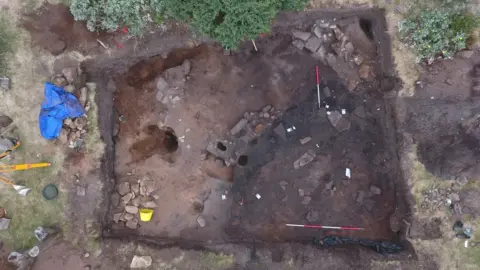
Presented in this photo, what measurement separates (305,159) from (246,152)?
1.85 meters

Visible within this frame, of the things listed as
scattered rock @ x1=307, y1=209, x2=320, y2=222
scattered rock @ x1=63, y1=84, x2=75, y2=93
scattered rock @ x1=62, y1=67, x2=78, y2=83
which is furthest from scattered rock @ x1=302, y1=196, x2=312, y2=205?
scattered rock @ x1=62, y1=67, x2=78, y2=83

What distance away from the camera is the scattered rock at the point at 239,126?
1066 cm

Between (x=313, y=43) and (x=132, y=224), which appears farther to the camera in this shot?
(x=132, y=224)

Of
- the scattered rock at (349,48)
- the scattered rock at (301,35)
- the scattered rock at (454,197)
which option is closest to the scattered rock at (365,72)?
the scattered rock at (349,48)

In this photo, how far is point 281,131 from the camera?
34.8 ft

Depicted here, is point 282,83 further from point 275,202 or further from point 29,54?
point 29,54

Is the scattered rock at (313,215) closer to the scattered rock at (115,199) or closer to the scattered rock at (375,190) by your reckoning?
the scattered rock at (375,190)

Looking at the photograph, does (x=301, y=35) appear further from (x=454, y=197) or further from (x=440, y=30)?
(x=454, y=197)

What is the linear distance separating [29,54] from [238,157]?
6.59m

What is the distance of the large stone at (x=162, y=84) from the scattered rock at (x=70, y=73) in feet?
7.62

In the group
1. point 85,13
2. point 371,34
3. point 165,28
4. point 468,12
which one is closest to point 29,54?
point 85,13

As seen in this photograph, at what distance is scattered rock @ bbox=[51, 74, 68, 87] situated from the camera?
9.34 m

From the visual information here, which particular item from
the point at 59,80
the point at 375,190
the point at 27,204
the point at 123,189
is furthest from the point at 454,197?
the point at 27,204

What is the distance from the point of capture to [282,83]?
10547 millimetres
